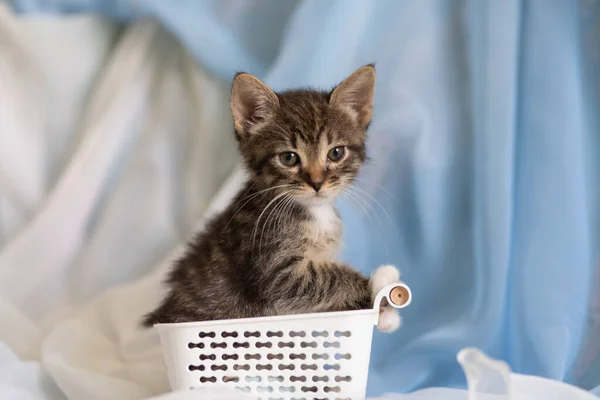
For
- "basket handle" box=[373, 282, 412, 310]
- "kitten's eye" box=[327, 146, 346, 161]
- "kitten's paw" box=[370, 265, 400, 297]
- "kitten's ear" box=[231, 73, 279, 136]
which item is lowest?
"basket handle" box=[373, 282, 412, 310]

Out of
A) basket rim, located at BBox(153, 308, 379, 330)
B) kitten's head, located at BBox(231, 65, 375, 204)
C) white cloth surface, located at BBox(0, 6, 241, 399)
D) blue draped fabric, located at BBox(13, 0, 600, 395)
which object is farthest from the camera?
white cloth surface, located at BBox(0, 6, 241, 399)

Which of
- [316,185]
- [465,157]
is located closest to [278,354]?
[316,185]

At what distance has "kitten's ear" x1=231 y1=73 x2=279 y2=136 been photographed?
111 cm

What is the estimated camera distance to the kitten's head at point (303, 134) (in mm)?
1104

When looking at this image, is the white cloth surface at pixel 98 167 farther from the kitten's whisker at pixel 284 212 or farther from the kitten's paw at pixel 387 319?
the kitten's paw at pixel 387 319

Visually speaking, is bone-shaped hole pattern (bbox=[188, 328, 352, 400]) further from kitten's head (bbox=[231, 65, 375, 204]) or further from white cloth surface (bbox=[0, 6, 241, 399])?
white cloth surface (bbox=[0, 6, 241, 399])

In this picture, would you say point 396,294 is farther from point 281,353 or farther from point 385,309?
point 281,353

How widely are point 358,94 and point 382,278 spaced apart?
1.27 feet

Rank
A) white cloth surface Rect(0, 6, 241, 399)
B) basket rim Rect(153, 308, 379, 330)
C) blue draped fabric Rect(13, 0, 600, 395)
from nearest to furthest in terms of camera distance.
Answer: basket rim Rect(153, 308, 379, 330)
blue draped fabric Rect(13, 0, 600, 395)
white cloth surface Rect(0, 6, 241, 399)

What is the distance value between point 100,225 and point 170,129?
13.2 inches

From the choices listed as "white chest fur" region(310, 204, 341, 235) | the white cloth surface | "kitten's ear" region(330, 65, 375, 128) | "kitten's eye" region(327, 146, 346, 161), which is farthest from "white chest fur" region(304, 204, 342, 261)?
the white cloth surface

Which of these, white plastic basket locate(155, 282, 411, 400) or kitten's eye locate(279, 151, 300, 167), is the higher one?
kitten's eye locate(279, 151, 300, 167)

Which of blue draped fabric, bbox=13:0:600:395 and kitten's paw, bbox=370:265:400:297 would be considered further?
blue draped fabric, bbox=13:0:600:395

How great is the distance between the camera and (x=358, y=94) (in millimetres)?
1179
